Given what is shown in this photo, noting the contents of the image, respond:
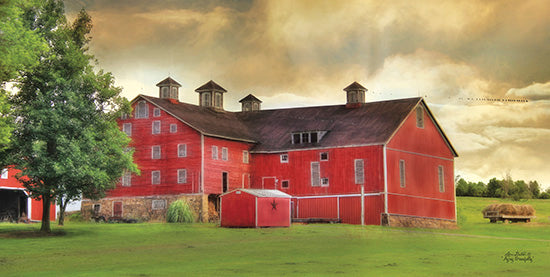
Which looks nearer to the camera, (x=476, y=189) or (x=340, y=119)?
(x=340, y=119)

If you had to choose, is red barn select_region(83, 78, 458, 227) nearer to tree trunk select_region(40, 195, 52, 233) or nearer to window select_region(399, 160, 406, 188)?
window select_region(399, 160, 406, 188)

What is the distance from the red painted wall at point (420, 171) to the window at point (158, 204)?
17.4 metres

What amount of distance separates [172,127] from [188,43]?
267 inches

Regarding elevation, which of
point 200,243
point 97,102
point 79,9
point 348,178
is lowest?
point 200,243

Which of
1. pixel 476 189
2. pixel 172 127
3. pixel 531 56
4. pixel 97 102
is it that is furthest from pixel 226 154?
pixel 476 189

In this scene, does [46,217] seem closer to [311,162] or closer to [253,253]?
[253,253]

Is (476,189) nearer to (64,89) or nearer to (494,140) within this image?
(494,140)

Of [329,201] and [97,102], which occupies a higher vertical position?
[97,102]

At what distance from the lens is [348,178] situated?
53.3 meters

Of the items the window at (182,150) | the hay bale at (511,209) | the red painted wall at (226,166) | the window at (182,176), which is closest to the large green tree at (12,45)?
the window at (182,150)

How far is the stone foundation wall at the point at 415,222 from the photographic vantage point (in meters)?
51.0

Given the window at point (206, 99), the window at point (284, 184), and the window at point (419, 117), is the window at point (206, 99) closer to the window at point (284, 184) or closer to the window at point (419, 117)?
the window at point (284, 184)

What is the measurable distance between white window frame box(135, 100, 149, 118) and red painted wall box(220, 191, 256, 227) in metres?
14.4

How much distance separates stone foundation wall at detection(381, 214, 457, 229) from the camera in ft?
167
